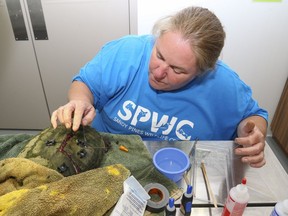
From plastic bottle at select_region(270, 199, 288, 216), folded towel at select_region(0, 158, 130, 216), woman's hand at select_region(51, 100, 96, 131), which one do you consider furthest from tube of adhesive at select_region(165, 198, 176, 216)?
woman's hand at select_region(51, 100, 96, 131)

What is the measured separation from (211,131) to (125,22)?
111cm

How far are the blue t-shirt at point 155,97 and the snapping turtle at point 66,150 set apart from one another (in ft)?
0.81

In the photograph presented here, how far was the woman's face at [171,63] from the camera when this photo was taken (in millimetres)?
858

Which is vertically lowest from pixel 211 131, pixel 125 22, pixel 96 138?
pixel 211 131

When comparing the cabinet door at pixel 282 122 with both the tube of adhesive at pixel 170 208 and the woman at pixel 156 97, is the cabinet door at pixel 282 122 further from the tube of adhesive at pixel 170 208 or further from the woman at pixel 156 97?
the tube of adhesive at pixel 170 208

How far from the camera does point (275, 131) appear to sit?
7.27 feet

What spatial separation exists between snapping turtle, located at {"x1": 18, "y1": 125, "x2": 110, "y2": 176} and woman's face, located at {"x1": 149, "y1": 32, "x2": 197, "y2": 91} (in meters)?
0.34

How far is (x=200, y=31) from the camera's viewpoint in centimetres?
85

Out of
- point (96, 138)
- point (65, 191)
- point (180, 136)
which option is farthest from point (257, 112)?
point (65, 191)

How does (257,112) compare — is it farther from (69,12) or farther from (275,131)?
(69,12)

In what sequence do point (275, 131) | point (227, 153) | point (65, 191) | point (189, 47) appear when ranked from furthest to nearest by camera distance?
point (275, 131) → point (227, 153) → point (189, 47) → point (65, 191)

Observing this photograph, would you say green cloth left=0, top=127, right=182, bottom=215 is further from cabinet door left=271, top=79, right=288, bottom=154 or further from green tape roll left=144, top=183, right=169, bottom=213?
cabinet door left=271, top=79, right=288, bottom=154

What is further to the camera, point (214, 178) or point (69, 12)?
point (69, 12)

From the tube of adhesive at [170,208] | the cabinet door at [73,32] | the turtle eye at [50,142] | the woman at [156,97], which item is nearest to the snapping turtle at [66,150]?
the turtle eye at [50,142]
